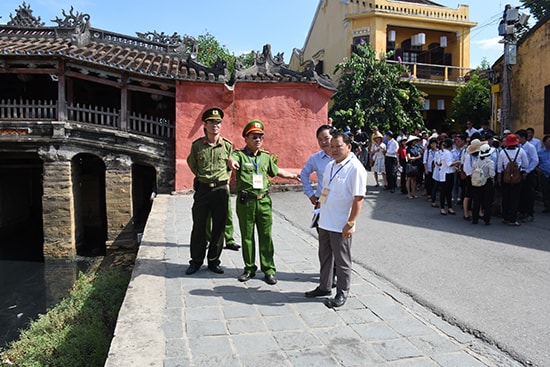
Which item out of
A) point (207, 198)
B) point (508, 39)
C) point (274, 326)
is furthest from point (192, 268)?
point (508, 39)

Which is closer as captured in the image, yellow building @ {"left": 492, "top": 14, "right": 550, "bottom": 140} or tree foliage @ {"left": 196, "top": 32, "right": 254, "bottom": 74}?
yellow building @ {"left": 492, "top": 14, "right": 550, "bottom": 140}

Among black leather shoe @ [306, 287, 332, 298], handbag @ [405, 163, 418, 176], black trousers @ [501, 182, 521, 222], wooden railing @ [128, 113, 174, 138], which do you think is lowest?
black leather shoe @ [306, 287, 332, 298]

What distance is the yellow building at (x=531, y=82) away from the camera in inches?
468

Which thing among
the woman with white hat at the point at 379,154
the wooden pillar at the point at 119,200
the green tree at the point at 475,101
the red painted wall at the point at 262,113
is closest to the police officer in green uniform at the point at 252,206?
the red painted wall at the point at 262,113

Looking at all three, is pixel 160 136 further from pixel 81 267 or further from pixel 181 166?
pixel 81 267

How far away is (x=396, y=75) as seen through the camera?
19219 millimetres

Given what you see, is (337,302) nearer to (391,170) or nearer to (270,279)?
(270,279)

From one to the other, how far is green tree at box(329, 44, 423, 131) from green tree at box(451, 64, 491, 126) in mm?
2484

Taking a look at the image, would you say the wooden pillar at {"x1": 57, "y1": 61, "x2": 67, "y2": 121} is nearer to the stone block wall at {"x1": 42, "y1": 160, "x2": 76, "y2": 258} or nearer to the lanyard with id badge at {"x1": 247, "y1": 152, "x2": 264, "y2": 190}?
the stone block wall at {"x1": 42, "y1": 160, "x2": 76, "y2": 258}

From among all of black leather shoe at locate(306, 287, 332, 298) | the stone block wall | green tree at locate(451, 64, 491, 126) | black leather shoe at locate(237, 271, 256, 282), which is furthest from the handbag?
green tree at locate(451, 64, 491, 126)

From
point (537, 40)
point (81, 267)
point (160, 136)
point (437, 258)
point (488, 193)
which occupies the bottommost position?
point (81, 267)

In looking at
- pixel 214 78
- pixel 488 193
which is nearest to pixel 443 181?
pixel 488 193

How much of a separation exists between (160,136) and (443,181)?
7.85 metres

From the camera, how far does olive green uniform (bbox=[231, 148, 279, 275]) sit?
16.3ft
